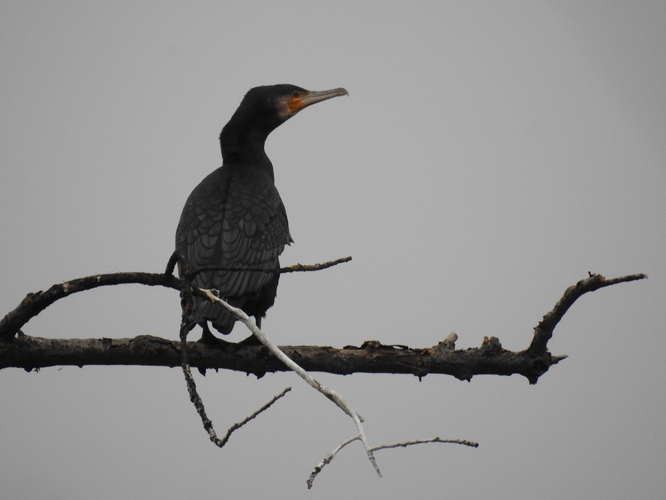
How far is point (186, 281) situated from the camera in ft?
7.73

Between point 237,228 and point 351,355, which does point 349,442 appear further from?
point 237,228

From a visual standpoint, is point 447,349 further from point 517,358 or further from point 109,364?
point 109,364

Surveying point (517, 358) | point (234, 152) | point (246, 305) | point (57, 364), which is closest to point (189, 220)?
point (246, 305)

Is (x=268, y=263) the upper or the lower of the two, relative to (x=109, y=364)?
upper

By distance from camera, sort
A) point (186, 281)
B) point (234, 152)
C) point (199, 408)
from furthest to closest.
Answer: point (234, 152) < point (186, 281) < point (199, 408)

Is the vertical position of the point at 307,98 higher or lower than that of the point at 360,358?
higher

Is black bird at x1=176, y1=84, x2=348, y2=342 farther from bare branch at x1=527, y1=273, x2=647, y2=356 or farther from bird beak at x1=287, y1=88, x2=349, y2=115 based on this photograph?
bare branch at x1=527, y1=273, x2=647, y2=356

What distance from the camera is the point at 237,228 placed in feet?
14.0

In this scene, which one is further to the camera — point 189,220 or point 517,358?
point 189,220

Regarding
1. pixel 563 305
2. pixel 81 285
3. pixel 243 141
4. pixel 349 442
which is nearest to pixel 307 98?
pixel 243 141

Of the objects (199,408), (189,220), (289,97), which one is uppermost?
(289,97)

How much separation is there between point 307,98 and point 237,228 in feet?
5.48

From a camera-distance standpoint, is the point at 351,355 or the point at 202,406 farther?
the point at 351,355

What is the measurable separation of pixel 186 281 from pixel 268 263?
195 cm
